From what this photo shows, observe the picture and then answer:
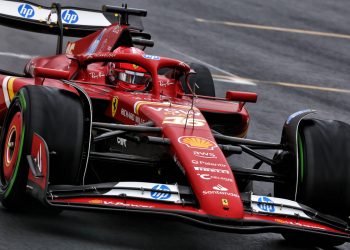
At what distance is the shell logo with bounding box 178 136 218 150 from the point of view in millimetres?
8555

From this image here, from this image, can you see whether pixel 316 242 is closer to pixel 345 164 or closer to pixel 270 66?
pixel 345 164

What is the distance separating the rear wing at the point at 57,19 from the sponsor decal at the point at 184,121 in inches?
146

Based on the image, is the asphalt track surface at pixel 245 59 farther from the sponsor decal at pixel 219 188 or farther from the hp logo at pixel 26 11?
the hp logo at pixel 26 11

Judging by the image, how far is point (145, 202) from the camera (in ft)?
25.8

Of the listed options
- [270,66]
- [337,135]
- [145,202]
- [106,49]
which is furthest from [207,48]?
[145,202]

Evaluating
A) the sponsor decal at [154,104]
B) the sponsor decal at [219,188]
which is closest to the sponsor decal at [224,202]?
the sponsor decal at [219,188]

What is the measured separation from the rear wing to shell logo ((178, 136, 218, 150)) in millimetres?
4116

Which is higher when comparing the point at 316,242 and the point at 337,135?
the point at 337,135

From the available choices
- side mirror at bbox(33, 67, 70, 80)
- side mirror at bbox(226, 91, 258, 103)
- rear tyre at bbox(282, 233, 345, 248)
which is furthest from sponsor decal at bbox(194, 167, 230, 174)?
side mirror at bbox(226, 91, 258, 103)

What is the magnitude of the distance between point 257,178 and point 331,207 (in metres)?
0.69

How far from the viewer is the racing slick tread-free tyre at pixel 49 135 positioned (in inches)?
327

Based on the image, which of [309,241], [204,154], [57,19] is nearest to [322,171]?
[309,241]

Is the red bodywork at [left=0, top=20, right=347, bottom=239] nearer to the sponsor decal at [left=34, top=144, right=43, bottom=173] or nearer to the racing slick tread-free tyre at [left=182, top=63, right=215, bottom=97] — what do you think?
the sponsor decal at [left=34, top=144, right=43, bottom=173]

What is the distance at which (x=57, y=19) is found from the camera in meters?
13.0
